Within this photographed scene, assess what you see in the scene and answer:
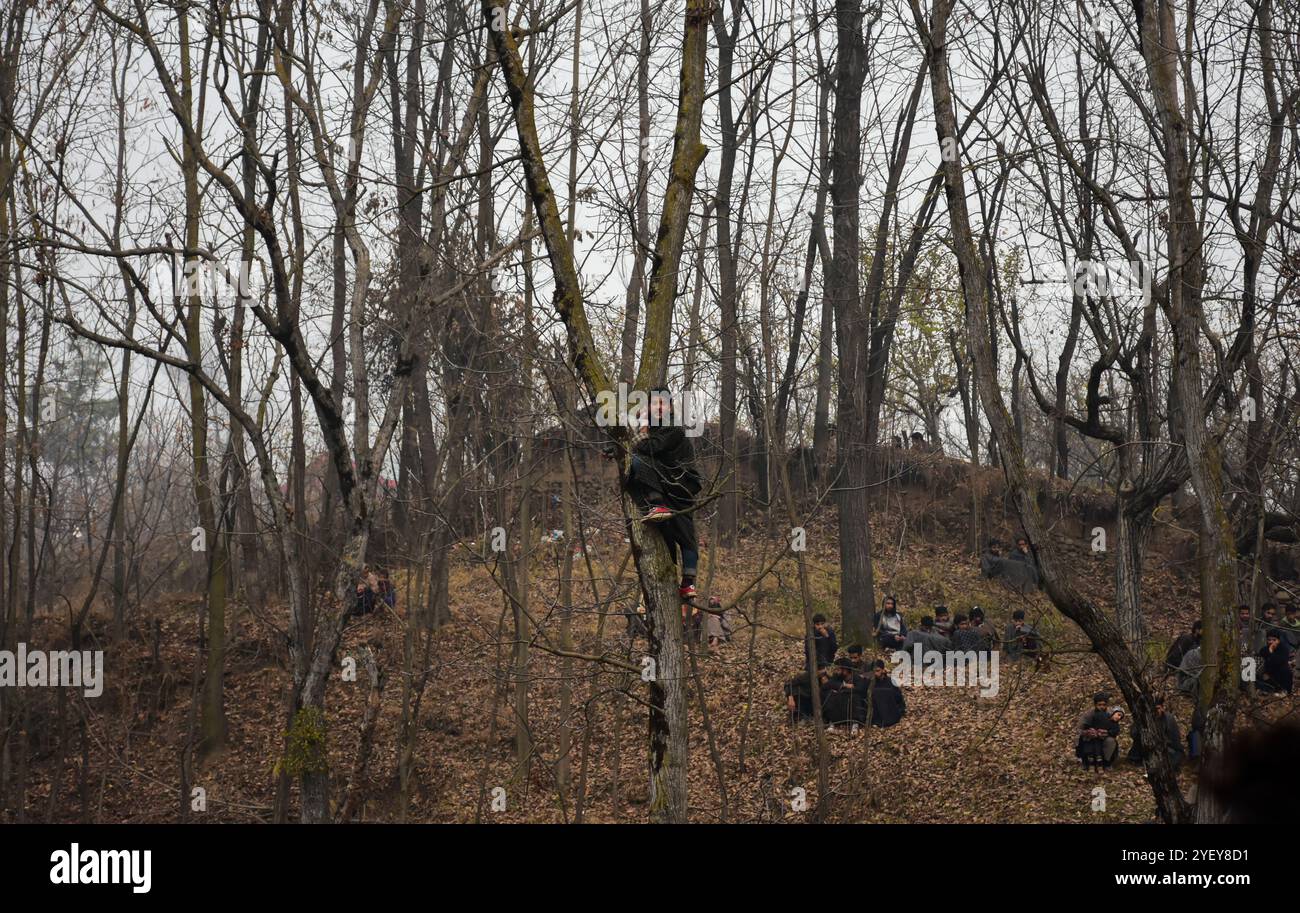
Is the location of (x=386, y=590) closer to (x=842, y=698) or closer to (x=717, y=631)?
(x=717, y=631)

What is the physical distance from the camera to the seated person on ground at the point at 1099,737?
12.1 metres

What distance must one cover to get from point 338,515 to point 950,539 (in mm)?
12959

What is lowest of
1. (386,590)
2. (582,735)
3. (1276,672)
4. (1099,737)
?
(582,735)

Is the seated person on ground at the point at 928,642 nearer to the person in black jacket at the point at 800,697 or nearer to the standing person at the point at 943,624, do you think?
the standing person at the point at 943,624

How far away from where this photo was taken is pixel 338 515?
1983 cm

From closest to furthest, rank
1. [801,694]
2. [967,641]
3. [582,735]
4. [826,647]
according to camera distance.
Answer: [801,694]
[826,647]
[582,735]
[967,641]

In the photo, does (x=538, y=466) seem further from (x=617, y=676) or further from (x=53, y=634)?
(x=53, y=634)

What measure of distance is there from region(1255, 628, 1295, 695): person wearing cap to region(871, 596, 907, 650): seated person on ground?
4548mm

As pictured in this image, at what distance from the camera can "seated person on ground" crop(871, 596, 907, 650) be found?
15.4 meters

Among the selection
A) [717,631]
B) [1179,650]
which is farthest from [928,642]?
[1179,650]

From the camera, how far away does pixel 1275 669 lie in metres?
12.4

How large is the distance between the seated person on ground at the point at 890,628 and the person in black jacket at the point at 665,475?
9.36 m

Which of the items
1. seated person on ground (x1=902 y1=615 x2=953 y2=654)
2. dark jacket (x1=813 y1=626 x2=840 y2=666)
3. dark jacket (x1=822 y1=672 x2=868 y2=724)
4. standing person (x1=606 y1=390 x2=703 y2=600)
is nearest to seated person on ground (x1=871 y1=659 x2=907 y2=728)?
dark jacket (x1=822 y1=672 x2=868 y2=724)

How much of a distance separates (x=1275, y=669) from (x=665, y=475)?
33.0 feet
